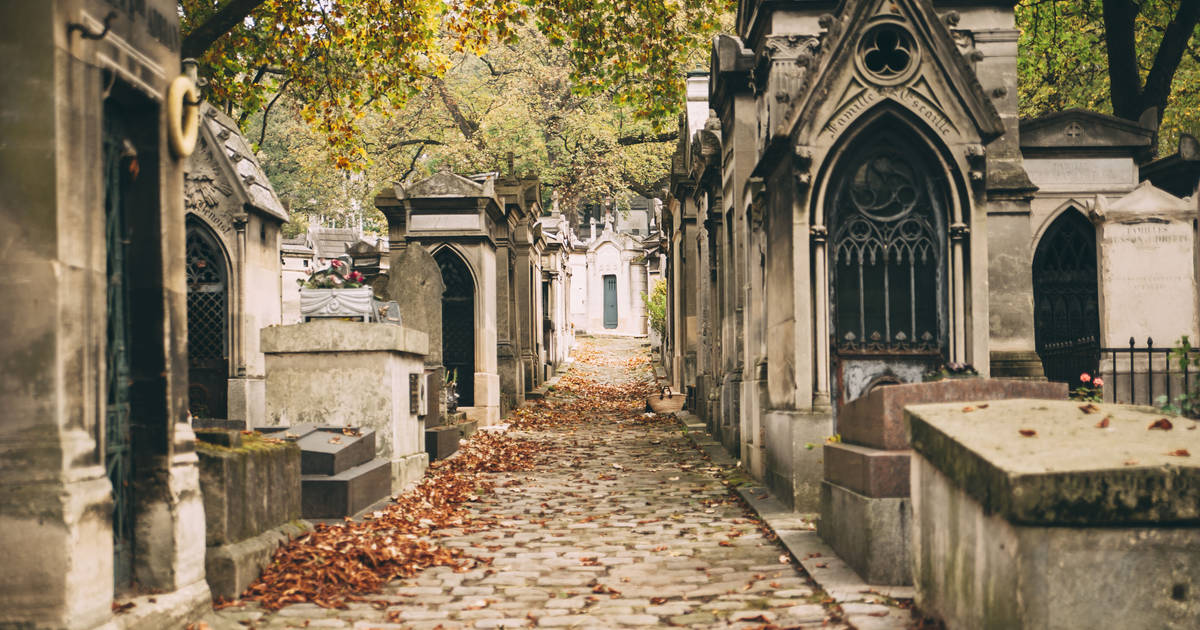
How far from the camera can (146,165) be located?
516cm

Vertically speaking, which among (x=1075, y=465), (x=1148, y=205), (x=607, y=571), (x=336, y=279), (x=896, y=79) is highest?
(x=896, y=79)

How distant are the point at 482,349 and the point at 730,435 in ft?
20.6

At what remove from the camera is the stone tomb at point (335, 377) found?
961 centimetres

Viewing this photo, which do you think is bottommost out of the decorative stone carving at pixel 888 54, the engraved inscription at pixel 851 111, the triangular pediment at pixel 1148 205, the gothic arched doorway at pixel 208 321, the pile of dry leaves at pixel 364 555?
the pile of dry leaves at pixel 364 555

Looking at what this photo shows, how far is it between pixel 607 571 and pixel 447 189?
12529mm

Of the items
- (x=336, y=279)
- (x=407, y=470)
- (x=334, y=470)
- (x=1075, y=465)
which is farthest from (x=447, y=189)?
(x=1075, y=465)

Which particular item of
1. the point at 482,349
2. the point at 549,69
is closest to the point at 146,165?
the point at 482,349

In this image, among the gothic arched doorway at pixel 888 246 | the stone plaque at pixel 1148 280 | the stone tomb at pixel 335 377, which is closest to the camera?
the gothic arched doorway at pixel 888 246

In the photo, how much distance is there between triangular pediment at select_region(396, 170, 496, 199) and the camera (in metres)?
18.1

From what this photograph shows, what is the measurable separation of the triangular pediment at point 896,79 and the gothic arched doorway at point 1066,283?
5.05 metres

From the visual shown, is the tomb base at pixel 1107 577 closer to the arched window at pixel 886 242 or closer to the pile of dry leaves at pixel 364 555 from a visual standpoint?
the pile of dry leaves at pixel 364 555

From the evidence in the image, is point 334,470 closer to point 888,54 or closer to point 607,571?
point 607,571

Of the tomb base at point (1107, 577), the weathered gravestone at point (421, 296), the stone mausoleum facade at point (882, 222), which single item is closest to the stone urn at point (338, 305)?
the weathered gravestone at point (421, 296)

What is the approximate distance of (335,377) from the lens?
9688mm
